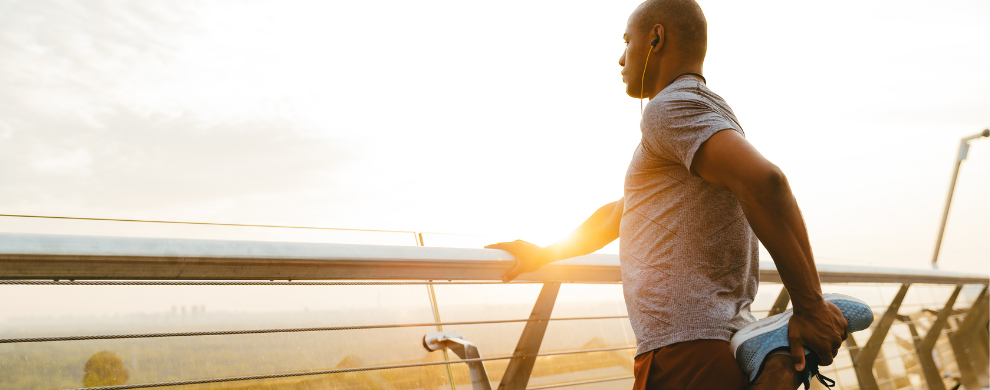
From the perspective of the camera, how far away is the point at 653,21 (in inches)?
58.8

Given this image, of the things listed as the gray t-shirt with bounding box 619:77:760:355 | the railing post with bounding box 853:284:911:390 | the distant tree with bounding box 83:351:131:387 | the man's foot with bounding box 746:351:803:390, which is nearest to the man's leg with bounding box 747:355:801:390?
the man's foot with bounding box 746:351:803:390

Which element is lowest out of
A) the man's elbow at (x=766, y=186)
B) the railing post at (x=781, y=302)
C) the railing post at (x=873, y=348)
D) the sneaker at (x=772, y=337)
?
the railing post at (x=873, y=348)

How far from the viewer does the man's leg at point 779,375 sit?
116 centimetres

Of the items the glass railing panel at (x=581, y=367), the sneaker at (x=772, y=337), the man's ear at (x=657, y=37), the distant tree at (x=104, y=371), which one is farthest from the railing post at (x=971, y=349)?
the distant tree at (x=104, y=371)

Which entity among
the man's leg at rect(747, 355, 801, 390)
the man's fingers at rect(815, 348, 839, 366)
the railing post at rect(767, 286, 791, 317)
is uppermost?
the man's fingers at rect(815, 348, 839, 366)

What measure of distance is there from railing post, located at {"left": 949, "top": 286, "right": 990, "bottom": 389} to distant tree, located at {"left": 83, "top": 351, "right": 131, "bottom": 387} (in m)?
6.02

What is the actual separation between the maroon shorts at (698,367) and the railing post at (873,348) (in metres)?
2.87

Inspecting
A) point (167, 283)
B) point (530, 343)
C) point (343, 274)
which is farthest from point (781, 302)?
point (167, 283)

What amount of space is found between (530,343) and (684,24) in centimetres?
108

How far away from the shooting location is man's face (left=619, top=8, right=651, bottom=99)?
1.52 m

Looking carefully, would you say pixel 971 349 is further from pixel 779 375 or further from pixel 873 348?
pixel 779 375

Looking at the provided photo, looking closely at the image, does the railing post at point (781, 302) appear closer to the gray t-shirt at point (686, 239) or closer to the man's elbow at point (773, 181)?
the gray t-shirt at point (686, 239)

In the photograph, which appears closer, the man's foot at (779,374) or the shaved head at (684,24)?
the man's foot at (779,374)

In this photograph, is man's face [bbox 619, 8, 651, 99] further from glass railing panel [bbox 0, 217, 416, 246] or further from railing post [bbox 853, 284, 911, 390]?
railing post [bbox 853, 284, 911, 390]
